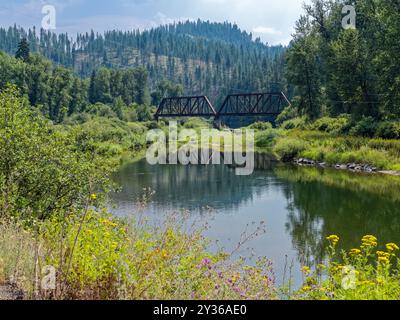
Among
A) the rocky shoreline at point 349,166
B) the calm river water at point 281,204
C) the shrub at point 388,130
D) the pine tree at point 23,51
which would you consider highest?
the pine tree at point 23,51

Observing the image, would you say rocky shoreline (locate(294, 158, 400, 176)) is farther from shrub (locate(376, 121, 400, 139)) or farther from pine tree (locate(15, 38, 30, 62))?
pine tree (locate(15, 38, 30, 62))

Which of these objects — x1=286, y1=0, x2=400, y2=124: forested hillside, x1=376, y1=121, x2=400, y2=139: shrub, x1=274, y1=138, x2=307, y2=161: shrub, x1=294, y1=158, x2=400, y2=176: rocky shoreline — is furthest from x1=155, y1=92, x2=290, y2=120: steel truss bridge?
x1=376, y1=121, x2=400, y2=139: shrub

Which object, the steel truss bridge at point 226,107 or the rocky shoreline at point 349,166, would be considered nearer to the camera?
the rocky shoreline at point 349,166

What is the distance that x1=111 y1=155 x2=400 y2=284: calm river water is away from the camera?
16.5 m

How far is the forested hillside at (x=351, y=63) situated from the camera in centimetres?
3875

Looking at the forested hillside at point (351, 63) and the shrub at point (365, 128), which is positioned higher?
the forested hillside at point (351, 63)

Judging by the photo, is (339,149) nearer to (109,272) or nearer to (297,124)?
(297,124)

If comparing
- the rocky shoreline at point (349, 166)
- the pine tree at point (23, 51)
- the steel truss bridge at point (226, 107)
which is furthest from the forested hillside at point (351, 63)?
the pine tree at point (23, 51)

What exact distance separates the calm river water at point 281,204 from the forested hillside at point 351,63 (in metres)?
10.0

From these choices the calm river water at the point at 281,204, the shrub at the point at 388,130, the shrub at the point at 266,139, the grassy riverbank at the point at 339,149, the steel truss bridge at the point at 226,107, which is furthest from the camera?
the steel truss bridge at the point at 226,107

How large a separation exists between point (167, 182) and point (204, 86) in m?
163

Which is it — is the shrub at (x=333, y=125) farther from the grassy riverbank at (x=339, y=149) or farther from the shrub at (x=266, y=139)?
the shrub at (x=266, y=139)

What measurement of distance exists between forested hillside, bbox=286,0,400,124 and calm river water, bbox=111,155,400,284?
10.0 m

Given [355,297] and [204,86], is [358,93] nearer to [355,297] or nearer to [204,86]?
[355,297]
